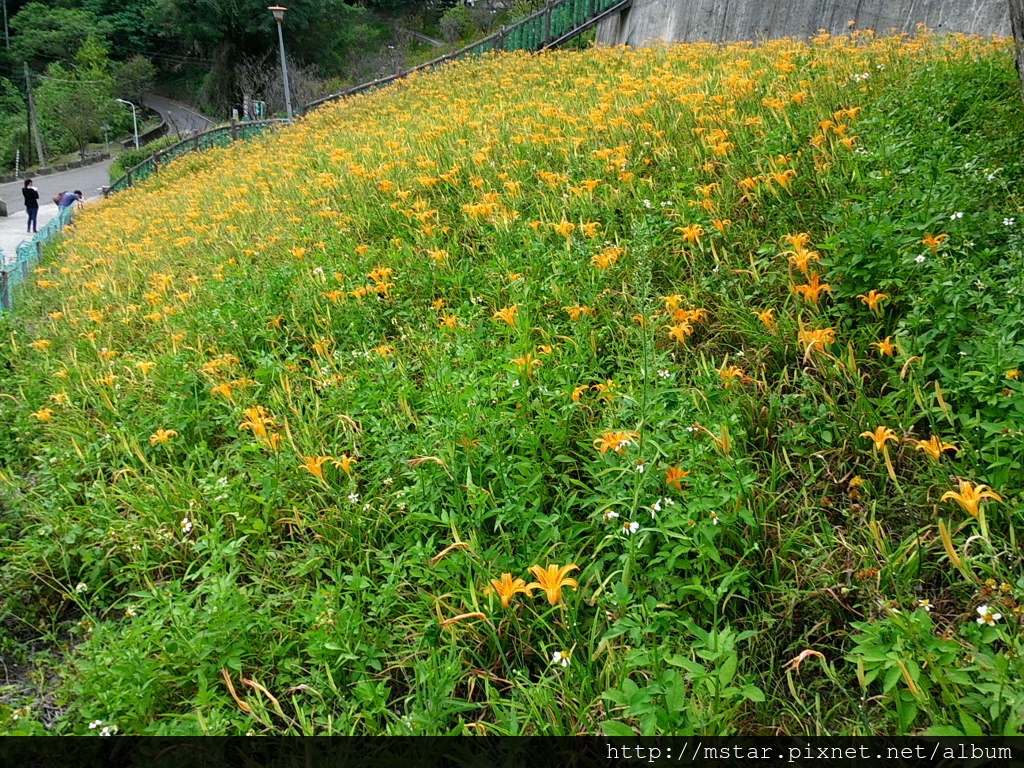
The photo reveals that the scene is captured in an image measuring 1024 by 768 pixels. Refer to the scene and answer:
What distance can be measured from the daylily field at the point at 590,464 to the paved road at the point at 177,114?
42.6m

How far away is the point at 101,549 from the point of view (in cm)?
250

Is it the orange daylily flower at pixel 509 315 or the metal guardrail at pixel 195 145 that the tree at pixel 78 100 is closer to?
the metal guardrail at pixel 195 145

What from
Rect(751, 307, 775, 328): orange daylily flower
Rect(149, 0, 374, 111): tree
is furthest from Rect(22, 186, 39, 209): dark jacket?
Rect(751, 307, 775, 328): orange daylily flower

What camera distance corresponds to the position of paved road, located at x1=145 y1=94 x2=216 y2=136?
41062 millimetres

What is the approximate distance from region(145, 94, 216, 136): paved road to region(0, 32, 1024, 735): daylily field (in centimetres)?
4261

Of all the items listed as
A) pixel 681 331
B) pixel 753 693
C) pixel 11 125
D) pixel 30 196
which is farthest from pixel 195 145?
pixel 11 125

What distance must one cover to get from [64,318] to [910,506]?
572 centimetres

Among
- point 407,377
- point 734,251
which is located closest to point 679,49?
point 734,251

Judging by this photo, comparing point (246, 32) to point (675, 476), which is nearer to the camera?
point (675, 476)

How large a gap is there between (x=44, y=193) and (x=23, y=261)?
27.0 m

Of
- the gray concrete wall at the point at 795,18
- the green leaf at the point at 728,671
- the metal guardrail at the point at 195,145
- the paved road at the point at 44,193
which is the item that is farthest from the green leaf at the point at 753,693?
the paved road at the point at 44,193

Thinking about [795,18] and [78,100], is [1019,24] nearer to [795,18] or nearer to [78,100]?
[795,18]

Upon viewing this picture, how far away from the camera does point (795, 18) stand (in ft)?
27.8

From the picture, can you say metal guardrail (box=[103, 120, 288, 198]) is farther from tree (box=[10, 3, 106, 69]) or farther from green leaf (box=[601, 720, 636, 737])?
tree (box=[10, 3, 106, 69])
